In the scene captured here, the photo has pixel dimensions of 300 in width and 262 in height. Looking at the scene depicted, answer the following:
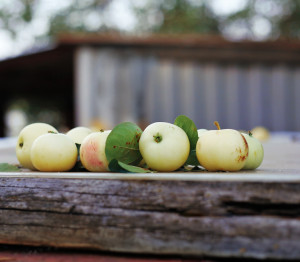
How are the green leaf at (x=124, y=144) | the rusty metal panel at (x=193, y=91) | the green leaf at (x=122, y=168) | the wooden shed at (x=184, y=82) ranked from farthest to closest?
the rusty metal panel at (x=193, y=91) → the wooden shed at (x=184, y=82) → the green leaf at (x=124, y=144) → the green leaf at (x=122, y=168)

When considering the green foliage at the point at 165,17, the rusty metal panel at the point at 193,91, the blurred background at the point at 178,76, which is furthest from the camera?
the green foliage at the point at 165,17

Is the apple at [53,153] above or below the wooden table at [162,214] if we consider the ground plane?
above

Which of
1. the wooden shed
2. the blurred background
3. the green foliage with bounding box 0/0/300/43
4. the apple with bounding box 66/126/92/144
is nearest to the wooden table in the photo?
the apple with bounding box 66/126/92/144

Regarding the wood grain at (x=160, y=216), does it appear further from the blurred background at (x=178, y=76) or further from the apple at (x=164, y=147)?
the blurred background at (x=178, y=76)

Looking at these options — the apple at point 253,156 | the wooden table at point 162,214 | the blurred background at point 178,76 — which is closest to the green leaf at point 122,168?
the wooden table at point 162,214

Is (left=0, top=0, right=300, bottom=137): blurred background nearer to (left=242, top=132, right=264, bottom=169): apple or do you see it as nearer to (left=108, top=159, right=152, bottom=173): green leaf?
(left=242, top=132, right=264, bottom=169): apple

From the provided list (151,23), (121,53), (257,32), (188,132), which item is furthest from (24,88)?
(257,32)

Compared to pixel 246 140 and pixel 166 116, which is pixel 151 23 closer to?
pixel 166 116
